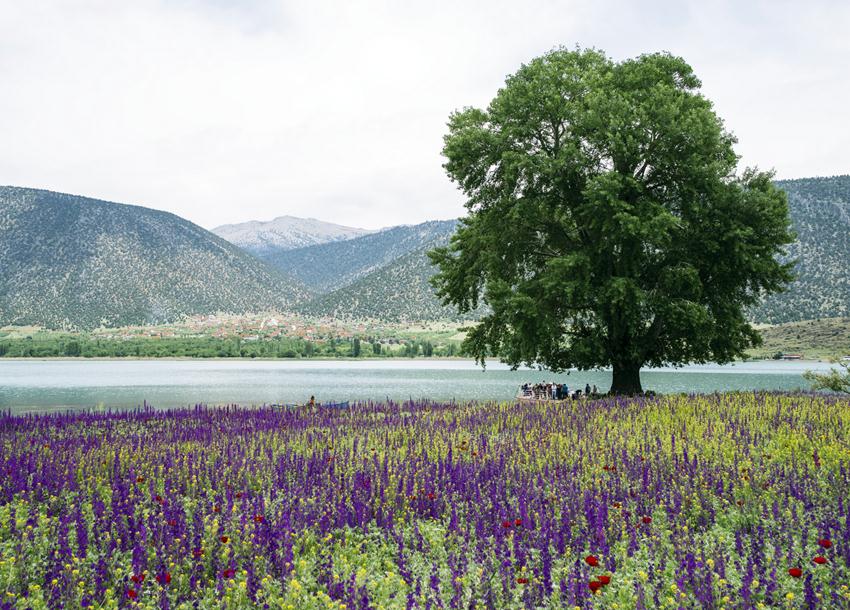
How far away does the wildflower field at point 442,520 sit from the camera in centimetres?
559

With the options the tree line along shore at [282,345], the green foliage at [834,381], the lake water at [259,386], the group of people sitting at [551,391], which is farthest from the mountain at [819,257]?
the green foliage at [834,381]

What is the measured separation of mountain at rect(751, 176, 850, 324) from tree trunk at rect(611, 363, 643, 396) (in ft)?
494

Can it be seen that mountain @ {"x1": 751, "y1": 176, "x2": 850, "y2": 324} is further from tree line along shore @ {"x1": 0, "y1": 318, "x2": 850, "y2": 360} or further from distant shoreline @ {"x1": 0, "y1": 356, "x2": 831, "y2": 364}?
distant shoreline @ {"x1": 0, "y1": 356, "x2": 831, "y2": 364}

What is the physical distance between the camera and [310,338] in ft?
643

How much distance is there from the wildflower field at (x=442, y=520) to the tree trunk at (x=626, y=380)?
43.2 feet

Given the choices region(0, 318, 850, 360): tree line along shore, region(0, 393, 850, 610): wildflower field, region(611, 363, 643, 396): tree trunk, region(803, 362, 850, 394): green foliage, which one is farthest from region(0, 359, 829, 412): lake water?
region(0, 393, 850, 610): wildflower field

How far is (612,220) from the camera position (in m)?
23.5

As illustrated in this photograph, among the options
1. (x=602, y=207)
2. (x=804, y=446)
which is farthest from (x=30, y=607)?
(x=602, y=207)

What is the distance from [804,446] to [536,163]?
53.7ft

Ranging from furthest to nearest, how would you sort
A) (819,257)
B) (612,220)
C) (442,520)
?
(819,257)
(612,220)
(442,520)

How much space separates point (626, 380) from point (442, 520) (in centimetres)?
2037

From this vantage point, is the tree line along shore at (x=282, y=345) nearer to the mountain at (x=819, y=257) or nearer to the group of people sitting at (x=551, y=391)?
the mountain at (x=819, y=257)

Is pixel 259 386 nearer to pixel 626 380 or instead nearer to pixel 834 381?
pixel 626 380

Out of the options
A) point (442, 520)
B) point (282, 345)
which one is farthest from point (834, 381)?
point (282, 345)
